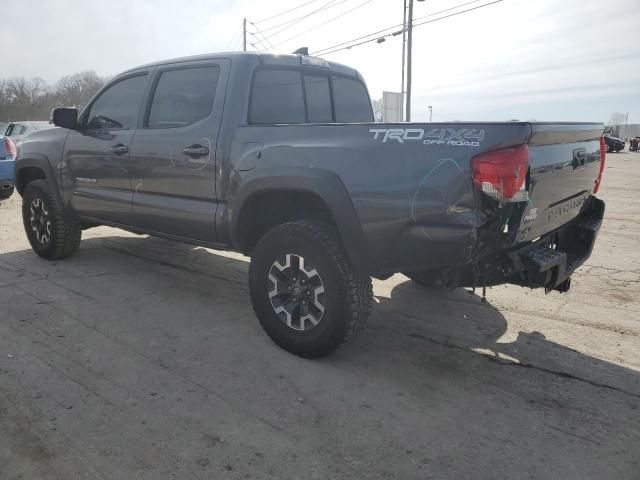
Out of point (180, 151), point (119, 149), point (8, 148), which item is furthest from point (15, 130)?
point (180, 151)

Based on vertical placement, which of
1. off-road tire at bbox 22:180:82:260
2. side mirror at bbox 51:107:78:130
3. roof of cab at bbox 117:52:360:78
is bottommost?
off-road tire at bbox 22:180:82:260

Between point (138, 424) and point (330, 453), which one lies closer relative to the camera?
point (330, 453)

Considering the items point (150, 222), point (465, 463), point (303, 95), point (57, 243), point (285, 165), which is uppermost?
point (303, 95)

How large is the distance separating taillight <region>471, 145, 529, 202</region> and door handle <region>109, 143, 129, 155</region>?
3032 millimetres

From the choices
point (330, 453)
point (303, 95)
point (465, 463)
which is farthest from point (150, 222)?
point (465, 463)

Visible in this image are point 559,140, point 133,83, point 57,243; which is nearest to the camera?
point 559,140

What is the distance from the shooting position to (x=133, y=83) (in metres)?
4.58

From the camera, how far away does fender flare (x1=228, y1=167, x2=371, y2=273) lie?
9.74ft

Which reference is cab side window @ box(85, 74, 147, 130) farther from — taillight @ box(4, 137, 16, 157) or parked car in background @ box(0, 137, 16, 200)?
taillight @ box(4, 137, 16, 157)

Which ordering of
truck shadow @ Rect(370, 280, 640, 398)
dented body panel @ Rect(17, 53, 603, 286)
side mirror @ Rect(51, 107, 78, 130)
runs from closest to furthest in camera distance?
dented body panel @ Rect(17, 53, 603, 286) → truck shadow @ Rect(370, 280, 640, 398) → side mirror @ Rect(51, 107, 78, 130)

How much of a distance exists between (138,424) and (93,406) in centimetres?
33

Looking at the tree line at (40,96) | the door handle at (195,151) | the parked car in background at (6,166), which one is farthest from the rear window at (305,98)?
the tree line at (40,96)

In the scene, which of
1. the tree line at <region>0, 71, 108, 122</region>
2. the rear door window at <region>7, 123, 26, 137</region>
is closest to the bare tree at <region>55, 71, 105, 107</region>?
the tree line at <region>0, 71, 108, 122</region>

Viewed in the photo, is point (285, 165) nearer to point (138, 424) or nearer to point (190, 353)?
point (190, 353)
